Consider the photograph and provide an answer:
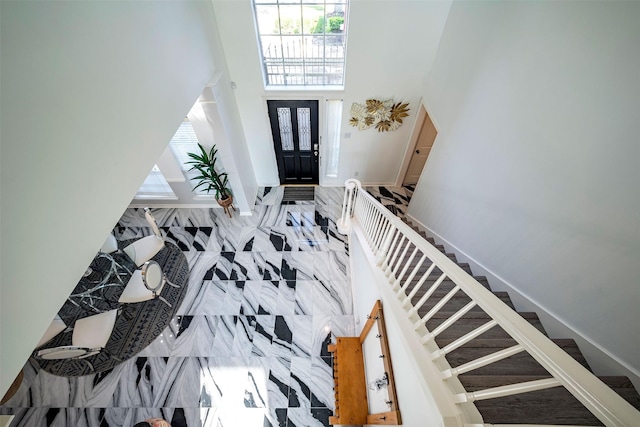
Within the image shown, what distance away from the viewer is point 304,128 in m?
4.29

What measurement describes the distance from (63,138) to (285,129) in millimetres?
3310

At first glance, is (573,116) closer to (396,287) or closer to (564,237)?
(564,237)

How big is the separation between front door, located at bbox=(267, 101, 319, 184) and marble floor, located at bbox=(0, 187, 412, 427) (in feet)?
4.08

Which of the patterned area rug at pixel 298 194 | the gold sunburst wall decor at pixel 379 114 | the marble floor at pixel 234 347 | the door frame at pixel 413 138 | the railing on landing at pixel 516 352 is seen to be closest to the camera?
the railing on landing at pixel 516 352

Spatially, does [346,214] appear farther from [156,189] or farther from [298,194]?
[156,189]

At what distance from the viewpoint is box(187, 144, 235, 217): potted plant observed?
3.76 meters

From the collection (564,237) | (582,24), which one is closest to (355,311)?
(564,237)

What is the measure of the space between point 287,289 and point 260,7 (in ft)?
12.1

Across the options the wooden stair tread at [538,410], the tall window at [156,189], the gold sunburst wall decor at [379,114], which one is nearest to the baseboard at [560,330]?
the wooden stair tread at [538,410]

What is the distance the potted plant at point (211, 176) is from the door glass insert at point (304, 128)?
56.9 inches

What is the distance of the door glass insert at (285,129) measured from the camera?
13.3 ft

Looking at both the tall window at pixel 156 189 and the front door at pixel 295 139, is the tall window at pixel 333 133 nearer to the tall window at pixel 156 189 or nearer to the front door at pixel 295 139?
the front door at pixel 295 139

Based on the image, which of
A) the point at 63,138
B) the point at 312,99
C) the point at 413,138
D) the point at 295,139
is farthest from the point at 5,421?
the point at 413,138

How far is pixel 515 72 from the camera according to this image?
2047mm
